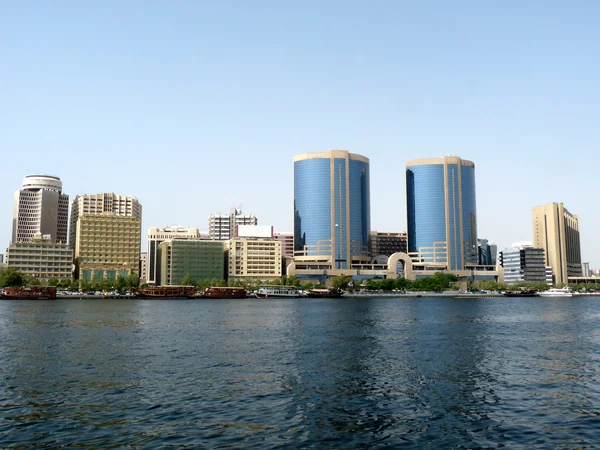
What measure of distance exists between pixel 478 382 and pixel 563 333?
1891 inches

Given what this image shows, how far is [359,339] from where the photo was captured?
79125 millimetres

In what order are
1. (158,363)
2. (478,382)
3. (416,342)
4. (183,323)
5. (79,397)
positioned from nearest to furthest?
(79,397) → (478,382) → (158,363) → (416,342) → (183,323)

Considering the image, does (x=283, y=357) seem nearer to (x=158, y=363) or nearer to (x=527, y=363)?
(x=158, y=363)

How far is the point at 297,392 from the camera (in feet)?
140

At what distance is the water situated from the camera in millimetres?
31844

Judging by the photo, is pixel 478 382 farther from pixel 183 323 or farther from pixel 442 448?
pixel 183 323

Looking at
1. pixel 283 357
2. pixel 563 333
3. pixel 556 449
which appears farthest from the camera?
pixel 563 333

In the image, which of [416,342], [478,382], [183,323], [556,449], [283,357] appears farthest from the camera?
[183,323]

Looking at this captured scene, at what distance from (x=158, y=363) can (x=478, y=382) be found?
29.3m

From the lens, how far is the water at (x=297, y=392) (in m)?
31.8

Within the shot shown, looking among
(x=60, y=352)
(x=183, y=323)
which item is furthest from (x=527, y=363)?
(x=183, y=323)

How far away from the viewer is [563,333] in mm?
87750

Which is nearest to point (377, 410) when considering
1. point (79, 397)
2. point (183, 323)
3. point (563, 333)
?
point (79, 397)

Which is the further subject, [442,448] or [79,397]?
[79,397]
